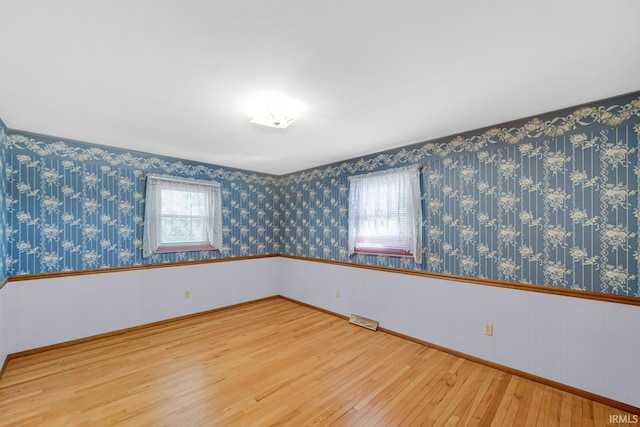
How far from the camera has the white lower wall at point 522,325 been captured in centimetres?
205

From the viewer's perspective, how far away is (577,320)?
221 cm

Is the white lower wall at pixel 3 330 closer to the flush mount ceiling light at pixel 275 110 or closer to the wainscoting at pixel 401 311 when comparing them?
the wainscoting at pixel 401 311

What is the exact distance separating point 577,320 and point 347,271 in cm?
248

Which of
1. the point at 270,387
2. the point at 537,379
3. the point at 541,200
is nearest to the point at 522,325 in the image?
the point at 537,379

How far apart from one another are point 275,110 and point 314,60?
2.38 feet

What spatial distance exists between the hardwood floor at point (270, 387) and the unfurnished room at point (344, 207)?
0.07ft

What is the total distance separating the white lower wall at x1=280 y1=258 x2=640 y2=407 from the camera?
205 centimetres

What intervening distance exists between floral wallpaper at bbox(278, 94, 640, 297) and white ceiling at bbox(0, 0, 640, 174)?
0.25 meters

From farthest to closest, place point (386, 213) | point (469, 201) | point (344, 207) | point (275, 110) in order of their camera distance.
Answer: point (344, 207) → point (386, 213) → point (469, 201) → point (275, 110)

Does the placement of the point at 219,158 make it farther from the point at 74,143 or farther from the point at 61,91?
the point at 61,91

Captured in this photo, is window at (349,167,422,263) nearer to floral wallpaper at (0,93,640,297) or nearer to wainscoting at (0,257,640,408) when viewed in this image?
floral wallpaper at (0,93,640,297)

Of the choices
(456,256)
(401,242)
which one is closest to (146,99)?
(401,242)

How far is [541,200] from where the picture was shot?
94.3 inches

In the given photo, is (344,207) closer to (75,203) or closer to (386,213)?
(386,213)
